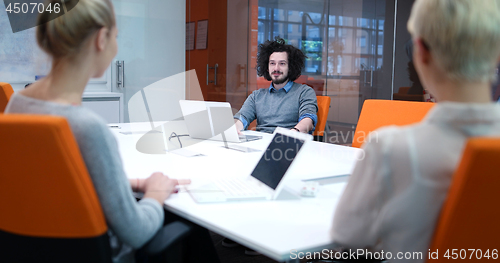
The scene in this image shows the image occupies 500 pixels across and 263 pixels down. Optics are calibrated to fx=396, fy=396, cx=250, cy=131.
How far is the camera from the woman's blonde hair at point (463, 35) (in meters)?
0.77

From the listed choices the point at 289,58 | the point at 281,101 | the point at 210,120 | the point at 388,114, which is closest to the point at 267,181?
the point at 210,120

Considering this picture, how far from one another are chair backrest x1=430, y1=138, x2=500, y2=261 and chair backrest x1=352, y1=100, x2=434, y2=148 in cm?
145

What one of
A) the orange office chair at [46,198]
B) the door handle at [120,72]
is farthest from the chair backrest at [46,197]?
the door handle at [120,72]

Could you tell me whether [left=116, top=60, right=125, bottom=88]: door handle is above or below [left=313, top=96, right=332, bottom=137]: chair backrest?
above

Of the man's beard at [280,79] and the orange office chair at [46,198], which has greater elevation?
the man's beard at [280,79]

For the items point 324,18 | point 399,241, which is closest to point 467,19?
point 399,241

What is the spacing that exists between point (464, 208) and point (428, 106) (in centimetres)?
164

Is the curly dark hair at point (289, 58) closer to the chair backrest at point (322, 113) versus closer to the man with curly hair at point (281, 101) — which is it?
the man with curly hair at point (281, 101)

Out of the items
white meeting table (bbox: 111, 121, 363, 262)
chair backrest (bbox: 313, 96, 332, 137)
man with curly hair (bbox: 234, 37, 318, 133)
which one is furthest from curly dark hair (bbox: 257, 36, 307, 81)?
white meeting table (bbox: 111, 121, 363, 262)

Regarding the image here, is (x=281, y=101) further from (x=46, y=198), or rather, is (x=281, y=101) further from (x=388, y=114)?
(x=46, y=198)

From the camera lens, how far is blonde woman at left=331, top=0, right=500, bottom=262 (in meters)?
0.78

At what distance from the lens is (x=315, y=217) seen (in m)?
1.18

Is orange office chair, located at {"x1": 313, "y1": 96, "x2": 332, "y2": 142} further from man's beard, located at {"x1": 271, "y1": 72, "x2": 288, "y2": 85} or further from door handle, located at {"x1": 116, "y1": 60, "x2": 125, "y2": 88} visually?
door handle, located at {"x1": 116, "y1": 60, "x2": 125, "y2": 88}

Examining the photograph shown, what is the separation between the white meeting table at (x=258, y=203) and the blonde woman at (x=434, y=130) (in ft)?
0.66
